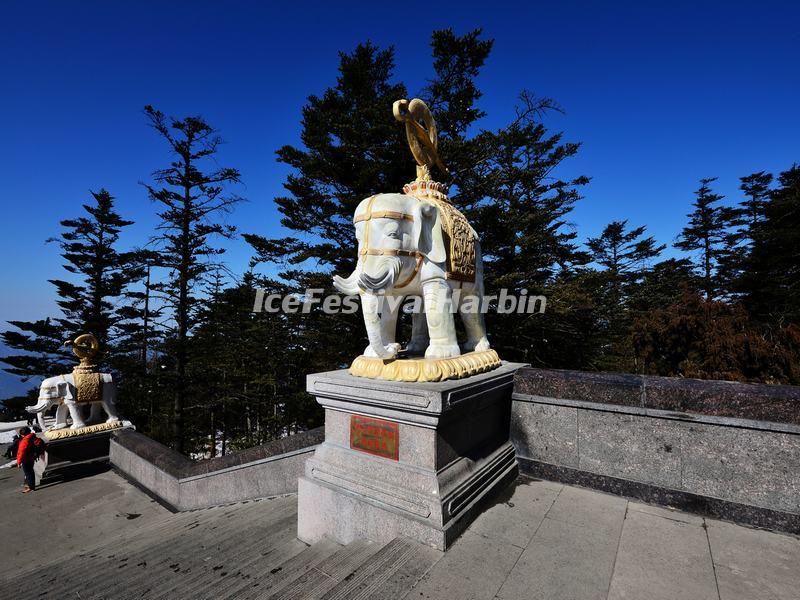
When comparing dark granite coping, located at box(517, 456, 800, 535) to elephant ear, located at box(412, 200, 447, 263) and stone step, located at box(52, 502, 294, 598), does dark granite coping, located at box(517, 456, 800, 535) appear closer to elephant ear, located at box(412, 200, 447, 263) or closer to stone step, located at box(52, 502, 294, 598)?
elephant ear, located at box(412, 200, 447, 263)

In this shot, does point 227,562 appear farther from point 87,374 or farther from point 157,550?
point 87,374

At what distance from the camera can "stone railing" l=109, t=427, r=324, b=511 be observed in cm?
433

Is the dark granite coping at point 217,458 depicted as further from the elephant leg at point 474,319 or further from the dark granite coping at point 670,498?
the dark granite coping at point 670,498

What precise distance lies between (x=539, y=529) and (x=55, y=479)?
8415 millimetres

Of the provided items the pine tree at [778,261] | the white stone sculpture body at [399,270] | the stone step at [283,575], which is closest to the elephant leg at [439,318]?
the white stone sculpture body at [399,270]

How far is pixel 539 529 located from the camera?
259 cm

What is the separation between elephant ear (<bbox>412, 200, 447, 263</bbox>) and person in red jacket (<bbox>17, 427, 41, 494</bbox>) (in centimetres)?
773

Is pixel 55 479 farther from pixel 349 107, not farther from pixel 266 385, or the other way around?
pixel 349 107

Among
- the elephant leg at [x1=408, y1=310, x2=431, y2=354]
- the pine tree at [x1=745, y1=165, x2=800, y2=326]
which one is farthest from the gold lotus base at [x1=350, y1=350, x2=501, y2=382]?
the pine tree at [x1=745, y1=165, x2=800, y2=326]

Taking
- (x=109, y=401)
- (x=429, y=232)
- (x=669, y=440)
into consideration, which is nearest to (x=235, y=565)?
(x=429, y=232)

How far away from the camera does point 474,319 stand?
3.78 metres

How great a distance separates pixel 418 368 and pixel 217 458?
3.73 metres

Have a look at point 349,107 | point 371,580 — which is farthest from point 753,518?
point 349,107

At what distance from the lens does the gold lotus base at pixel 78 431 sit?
6543mm
